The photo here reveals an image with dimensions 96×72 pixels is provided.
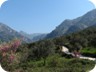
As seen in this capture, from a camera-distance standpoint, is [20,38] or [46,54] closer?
[20,38]

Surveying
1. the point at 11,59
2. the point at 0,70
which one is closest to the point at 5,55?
the point at 11,59

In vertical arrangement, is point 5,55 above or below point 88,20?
below

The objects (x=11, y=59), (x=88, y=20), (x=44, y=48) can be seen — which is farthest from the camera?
(x=88, y=20)

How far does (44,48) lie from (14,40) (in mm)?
15887

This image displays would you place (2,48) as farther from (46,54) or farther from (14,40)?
(46,54)

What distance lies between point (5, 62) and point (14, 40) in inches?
36.6

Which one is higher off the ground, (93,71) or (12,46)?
(12,46)

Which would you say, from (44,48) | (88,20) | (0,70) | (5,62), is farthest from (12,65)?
(88,20)

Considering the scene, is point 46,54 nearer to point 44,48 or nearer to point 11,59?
point 44,48

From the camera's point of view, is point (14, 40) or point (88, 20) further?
point (88, 20)

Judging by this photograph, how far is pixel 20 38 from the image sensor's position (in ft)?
19.4

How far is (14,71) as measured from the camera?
5.12 meters

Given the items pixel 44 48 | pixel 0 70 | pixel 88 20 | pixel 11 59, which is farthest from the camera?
pixel 88 20

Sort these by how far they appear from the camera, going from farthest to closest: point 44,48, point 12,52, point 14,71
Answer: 1. point 44,48
2. point 12,52
3. point 14,71
